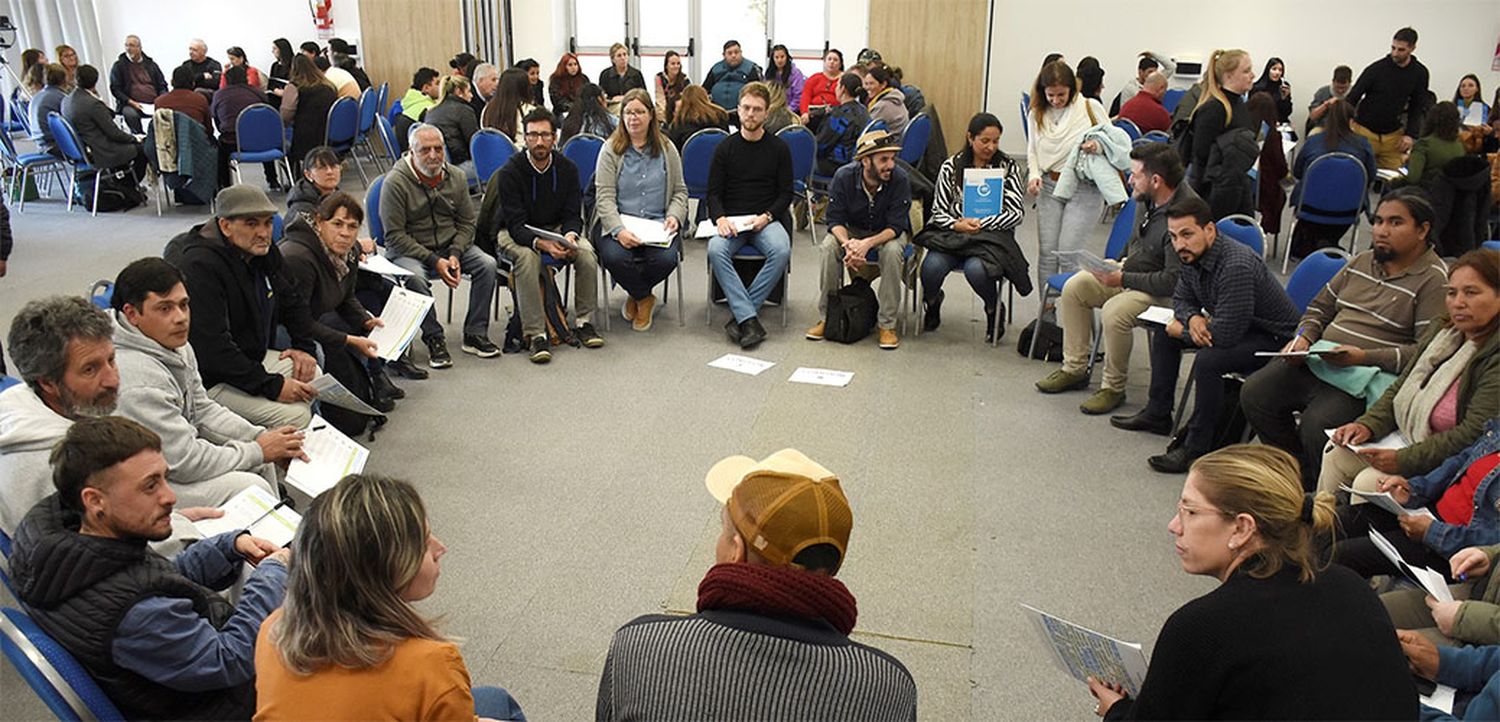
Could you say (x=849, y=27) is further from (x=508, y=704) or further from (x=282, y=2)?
(x=508, y=704)

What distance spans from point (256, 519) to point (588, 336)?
3087 millimetres

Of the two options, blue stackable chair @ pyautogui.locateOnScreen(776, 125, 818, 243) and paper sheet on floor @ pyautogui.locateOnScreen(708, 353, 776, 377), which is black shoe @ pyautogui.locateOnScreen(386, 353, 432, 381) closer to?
paper sheet on floor @ pyautogui.locateOnScreen(708, 353, 776, 377)

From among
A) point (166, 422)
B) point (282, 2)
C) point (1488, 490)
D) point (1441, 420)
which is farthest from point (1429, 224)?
point (282, 2)

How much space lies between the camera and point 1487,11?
35.2 ft

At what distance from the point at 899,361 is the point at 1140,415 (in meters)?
1.28

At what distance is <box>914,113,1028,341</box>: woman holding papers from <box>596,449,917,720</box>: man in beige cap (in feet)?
13.1

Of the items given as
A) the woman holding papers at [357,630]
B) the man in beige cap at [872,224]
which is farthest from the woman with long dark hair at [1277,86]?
the woman holding papers at [357,630]

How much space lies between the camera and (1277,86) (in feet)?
35.4

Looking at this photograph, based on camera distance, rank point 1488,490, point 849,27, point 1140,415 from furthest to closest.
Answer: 1. point 849,27
2. point 1140,415
3. point 1488,490

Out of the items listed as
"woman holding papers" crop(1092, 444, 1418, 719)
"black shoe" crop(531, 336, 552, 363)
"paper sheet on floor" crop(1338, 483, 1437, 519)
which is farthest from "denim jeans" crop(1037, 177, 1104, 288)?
"woman holding papers" crop(1092, 444, 1418, 719)

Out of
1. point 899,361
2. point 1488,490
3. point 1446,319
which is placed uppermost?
point 1446,319

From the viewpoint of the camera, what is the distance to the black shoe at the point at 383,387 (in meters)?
4.63

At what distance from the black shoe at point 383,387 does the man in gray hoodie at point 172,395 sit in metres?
1.55

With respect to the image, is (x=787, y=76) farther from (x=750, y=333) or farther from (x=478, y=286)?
(x=478, y=286)
